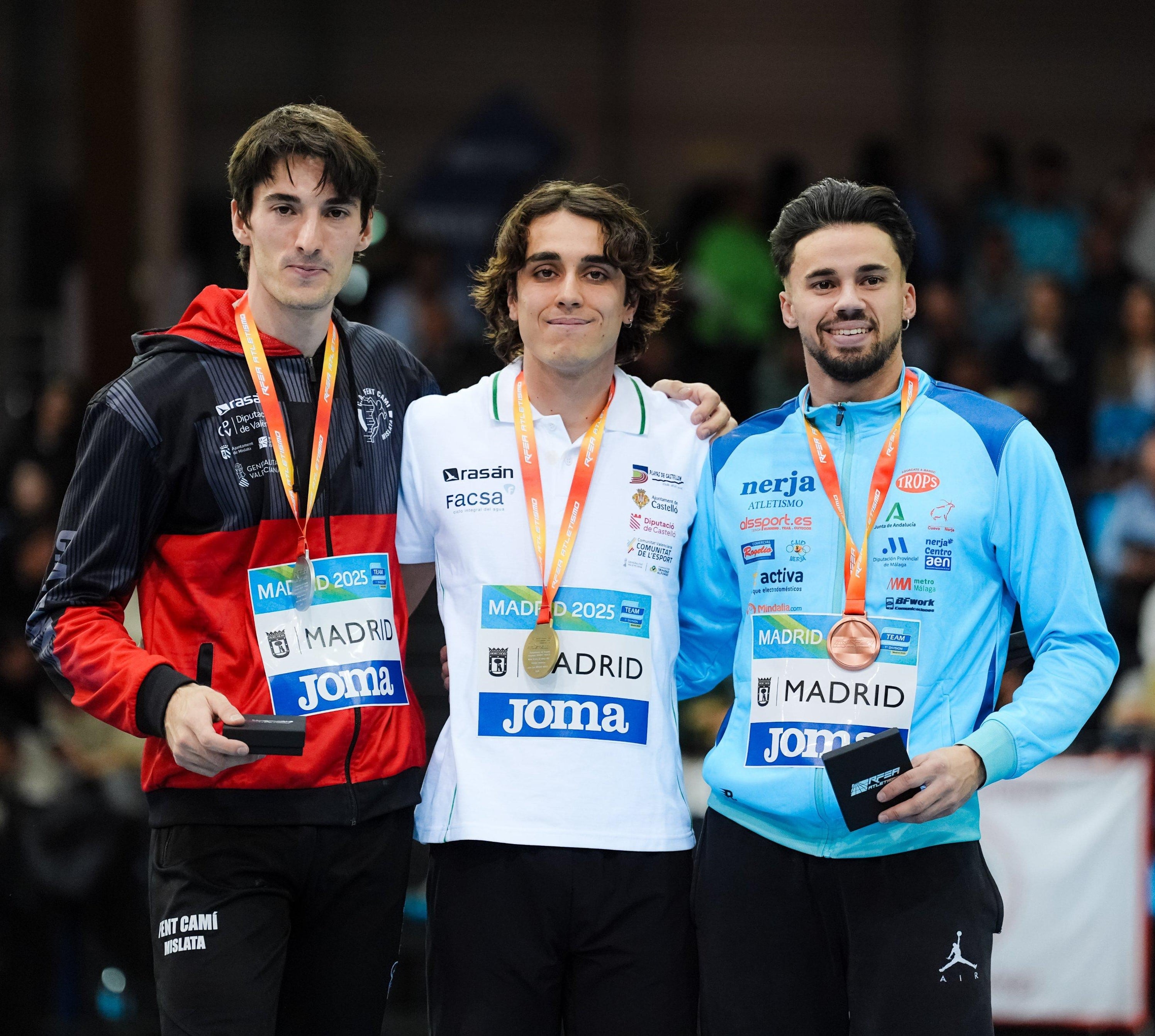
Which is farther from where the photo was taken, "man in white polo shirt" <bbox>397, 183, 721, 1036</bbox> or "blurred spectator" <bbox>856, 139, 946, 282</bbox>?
"blurred spectator" <bbox>856, 139, 946, 282</bbox>

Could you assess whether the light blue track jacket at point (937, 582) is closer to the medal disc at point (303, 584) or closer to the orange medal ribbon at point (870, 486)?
the orange medal ribbon at point (870, 486)

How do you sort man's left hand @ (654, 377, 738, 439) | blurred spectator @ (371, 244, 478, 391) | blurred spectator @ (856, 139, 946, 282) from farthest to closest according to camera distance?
blurred spectator @ (856, 139, 946, 282)
blurred spectator @ (371, 244, 478, 391)
man's left hand @ (654, 377, 738, 439)

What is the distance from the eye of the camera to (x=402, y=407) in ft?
12.1

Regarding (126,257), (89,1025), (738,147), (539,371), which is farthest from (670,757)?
(738,147)

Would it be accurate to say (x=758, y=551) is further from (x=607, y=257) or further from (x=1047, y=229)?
(x=1047, y=229)

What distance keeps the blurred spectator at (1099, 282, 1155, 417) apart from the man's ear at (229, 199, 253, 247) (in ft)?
21.6

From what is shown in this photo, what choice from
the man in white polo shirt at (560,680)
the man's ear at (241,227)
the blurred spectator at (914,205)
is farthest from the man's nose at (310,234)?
the blurred spectator at (914,205)

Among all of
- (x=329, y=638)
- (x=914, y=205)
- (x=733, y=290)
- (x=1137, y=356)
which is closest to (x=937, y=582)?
(x=329, y=638)

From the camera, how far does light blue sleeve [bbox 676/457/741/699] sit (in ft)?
11.6

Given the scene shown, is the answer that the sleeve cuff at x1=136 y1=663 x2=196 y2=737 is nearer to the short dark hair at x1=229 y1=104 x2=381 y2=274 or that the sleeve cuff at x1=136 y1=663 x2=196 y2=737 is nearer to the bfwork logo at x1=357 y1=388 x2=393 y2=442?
the bfwork logo at x1=357 y1=388 x2=393 y2=442

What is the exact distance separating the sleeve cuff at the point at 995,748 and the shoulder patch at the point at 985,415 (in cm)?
57

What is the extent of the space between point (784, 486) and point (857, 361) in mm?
315

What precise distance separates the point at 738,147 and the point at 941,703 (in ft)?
39.2

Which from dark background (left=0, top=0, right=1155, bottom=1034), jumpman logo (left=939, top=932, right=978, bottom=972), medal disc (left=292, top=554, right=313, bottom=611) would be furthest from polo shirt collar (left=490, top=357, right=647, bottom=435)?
dark background (left=0, top=0, right=1155, bottom=1034)
